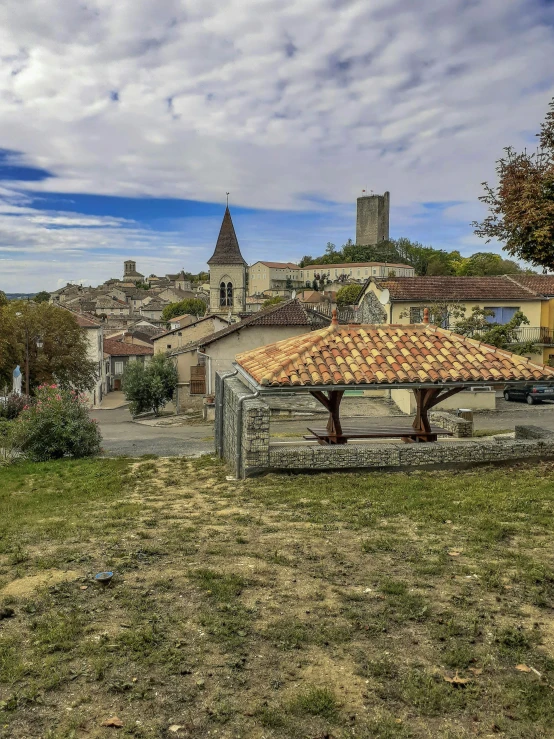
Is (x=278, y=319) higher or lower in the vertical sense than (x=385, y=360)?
higher

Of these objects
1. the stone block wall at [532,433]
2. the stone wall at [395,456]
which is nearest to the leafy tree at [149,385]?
the stone wall at [395,456]

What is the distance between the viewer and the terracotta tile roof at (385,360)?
12.2m

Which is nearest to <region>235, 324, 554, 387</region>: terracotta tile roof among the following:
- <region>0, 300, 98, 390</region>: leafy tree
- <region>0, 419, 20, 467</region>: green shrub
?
<region>0, 419, 20, 467</region>: green shrub

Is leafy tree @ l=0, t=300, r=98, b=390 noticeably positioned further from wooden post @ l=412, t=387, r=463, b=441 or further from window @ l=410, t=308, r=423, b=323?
wooden post @ l=412, t=387, r=463, b=441

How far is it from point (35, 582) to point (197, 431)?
20334 mm

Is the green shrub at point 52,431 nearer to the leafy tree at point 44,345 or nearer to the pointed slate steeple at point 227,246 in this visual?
the leafy tree at point 44,345

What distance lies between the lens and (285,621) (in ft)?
18.0

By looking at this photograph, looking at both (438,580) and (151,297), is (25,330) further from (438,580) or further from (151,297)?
(151,297)

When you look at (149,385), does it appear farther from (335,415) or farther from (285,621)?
(285,621)

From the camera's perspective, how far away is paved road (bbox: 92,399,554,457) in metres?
19.7

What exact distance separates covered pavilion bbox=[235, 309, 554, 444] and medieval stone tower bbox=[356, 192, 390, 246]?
159309 millimetres

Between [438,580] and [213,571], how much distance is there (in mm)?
2381

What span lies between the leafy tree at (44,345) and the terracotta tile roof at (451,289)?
21295 mm

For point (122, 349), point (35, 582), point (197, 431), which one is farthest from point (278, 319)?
point (122, 349)
